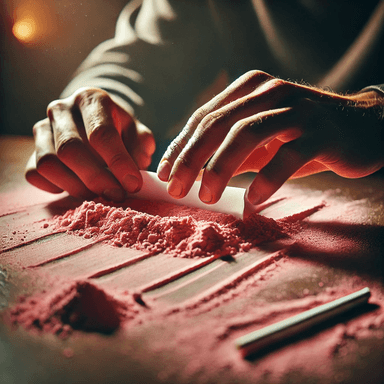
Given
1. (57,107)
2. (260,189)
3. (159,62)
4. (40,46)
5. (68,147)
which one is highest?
(40,46)

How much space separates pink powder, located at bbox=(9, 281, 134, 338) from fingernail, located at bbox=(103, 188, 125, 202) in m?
0.55

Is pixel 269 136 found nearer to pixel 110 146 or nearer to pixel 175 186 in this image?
pixel 175 186

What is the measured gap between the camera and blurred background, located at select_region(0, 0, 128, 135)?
1.90 meters

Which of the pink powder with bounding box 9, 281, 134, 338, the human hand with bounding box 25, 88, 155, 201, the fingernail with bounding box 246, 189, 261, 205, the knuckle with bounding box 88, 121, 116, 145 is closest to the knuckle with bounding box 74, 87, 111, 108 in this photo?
the human hand with bounding box 25, 88, 155, 201

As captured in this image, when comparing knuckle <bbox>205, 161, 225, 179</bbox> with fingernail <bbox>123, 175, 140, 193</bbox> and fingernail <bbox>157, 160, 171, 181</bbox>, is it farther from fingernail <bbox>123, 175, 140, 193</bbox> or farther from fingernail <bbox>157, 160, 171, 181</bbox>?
fingernail <bbox>123, 175, 140, 193</bbox>

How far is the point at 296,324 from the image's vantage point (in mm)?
528

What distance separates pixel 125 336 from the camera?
1.71 ft

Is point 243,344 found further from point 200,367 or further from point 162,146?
point 162,146

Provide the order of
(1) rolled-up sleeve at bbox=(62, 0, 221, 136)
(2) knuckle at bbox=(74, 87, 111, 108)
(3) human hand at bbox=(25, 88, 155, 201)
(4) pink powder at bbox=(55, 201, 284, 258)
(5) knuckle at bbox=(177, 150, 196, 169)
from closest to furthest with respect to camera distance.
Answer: (4) pink powder at bbox=(55, 201, 284, 258) → (5) knuckle at bbox=(177, 150, 196, 169) → (3) human hand at bbox=(25, 88, 155, 201) → (2) knuckle at bbox=(74, 87, 111, 108) → (1) rolled-up sleeve at bbox=(62, 0, 221, 136)

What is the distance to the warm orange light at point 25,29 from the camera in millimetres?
1971

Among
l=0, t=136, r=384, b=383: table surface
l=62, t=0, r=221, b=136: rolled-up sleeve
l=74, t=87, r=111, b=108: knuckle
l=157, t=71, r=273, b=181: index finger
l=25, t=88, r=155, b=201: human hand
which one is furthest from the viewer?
l=62, t=0, r=221, b=136: rolled-up sleeve

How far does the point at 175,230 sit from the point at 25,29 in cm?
195

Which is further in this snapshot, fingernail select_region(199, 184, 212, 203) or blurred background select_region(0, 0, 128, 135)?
blurred background select_region(0, 0, 128, 135)

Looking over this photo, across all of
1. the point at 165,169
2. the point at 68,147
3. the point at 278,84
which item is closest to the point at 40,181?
the point at 68,147
